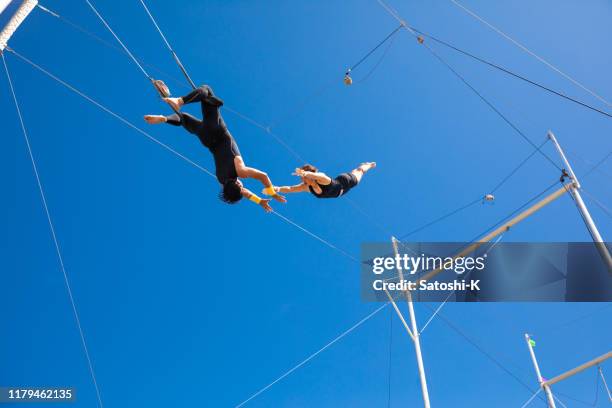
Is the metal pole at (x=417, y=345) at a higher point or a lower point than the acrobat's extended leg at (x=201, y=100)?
lower

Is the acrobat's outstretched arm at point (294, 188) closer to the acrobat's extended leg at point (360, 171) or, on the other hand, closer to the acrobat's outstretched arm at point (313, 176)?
the acrobat's outstretched arm at point (313, 176)

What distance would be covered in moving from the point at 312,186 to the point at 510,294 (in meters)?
4.80

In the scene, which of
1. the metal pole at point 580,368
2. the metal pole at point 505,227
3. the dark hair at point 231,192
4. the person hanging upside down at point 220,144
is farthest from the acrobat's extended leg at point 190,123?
the metal pole at point 580,368

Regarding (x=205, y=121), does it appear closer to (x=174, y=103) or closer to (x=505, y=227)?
(x=174, y=103)

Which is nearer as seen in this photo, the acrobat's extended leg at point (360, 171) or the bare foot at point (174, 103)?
the bare foot at point (174, 103)

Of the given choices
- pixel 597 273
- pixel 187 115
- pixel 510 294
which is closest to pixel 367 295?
pixel 510 294

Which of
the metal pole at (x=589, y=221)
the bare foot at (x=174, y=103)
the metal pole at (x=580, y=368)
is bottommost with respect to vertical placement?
the metal pole at (x=580, y=368)

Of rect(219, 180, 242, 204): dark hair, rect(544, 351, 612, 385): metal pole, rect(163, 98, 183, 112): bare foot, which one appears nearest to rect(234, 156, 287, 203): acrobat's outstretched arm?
rect(219, 180, 242, 204): dark hair

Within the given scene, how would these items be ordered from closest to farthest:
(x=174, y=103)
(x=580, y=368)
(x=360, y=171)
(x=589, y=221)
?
(x=174, y=103) < (x=360, y=171) < (x=589, y=221) < (x=580, y=368)

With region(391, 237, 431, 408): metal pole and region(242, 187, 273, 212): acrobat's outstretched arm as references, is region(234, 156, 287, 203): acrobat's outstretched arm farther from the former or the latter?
region(391, 237, 431, 408): metal pole

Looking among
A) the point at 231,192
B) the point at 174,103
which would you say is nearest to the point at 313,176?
the point at 231,192

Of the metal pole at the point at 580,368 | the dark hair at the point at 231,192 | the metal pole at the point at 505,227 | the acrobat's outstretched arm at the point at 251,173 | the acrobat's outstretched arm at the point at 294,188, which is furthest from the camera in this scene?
the metal pole at the point at 580,368

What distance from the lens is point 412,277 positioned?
10750mm

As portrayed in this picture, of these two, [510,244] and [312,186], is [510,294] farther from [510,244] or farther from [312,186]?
[312,186]
